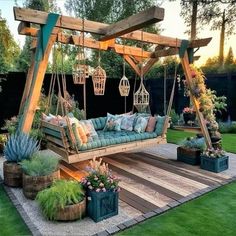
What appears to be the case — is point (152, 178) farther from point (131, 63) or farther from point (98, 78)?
point (131, 63)

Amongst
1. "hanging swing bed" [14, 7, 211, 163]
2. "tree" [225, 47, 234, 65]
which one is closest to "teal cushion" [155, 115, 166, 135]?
"hanging swing bed" [14, 7, 211, 163]

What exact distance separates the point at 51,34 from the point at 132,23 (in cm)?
116

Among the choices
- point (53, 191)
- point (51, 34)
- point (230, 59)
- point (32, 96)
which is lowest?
point (53, 191)

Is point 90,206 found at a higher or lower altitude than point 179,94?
lower

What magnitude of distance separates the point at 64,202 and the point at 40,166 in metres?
A: 0.83

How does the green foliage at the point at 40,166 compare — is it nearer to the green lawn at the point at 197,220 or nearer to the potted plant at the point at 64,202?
the potted plant at the point at 64,202

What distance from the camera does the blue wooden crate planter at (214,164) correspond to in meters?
4.33

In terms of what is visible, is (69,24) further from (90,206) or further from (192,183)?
(192,183)

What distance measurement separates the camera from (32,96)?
11.8 feet

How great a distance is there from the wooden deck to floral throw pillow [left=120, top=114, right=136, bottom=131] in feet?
2.00

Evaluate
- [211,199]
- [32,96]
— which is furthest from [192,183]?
[32,96]

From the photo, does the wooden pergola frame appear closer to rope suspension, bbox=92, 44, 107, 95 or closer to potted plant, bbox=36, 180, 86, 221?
rope suspension, bbox=92, 44, 107, 95

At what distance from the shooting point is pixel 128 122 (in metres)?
5.55

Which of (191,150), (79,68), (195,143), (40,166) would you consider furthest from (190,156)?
(40,166)
